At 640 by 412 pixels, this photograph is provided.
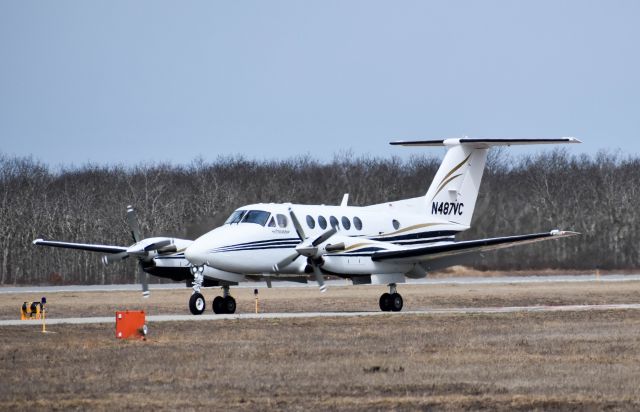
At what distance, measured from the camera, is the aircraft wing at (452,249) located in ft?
110

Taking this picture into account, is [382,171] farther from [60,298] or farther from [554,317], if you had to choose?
[554,317]

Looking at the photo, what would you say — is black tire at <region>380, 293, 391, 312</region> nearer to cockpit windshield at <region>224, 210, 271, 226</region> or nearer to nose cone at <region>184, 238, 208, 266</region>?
cockpit windshield at <region>224, 210, 271, 226</region>

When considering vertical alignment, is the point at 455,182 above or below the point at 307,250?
above

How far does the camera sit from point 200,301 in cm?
3428

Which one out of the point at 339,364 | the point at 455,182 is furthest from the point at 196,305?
the point at 339,364

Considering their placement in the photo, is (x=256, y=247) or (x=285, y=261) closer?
(x=256, y=247)

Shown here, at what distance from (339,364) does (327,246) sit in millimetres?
13247

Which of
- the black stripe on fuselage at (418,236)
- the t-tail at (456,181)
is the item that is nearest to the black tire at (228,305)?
the black stripe on fuselage at (418,236)

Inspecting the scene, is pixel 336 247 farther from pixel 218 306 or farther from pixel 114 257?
pixel 114 257

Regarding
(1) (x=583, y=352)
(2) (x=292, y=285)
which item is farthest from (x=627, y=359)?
(2) (x=292, y=285)

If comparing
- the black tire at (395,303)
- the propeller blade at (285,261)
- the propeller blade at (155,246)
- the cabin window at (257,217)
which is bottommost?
the black tire at (395,303)

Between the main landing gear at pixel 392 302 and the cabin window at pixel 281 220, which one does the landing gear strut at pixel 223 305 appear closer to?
the cabin window at pixel 281 220

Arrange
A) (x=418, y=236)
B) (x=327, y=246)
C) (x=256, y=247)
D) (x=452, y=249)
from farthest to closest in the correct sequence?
(x=418, y=236) → (x=327, y=246) → (x=452, y=249) → (x=256, y=247)

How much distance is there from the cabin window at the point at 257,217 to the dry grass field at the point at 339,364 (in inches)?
157
